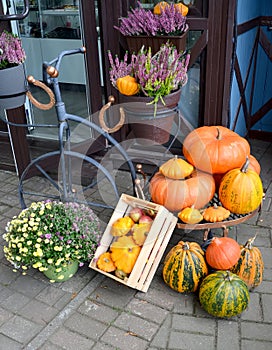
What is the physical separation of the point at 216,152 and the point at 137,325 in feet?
4.15

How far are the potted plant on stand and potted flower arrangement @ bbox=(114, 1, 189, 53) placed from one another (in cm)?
26

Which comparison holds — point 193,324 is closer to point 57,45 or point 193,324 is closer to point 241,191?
point 241,191

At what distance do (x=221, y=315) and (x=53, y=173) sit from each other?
2.36 metres

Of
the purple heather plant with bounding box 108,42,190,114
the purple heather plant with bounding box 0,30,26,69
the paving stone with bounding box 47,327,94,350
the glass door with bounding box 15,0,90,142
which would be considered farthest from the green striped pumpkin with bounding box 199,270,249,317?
the glass door with bounding box 15,0,90,142

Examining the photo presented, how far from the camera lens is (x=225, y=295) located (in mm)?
2225

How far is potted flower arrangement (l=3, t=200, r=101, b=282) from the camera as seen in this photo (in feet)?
8.04

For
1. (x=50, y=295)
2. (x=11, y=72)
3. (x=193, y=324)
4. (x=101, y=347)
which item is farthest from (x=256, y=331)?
(x=11, y=72)

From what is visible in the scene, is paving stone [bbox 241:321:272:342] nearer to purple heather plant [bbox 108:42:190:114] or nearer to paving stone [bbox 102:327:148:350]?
paving stone [bbox 102:327:148:350]

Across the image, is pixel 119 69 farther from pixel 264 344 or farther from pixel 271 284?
pixel 264 344

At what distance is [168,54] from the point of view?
270 centimetres

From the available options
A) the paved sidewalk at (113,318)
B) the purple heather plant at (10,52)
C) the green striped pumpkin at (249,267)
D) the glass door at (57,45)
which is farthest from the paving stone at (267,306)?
the glass door at (57,45)

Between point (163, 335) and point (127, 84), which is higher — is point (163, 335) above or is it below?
below

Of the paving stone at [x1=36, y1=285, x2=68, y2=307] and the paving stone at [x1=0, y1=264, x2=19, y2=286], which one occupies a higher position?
the paving stone at [x1=36, y1=285, x2=68, y2=307]

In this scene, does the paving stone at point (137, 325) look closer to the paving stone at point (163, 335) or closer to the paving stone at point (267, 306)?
the paving stone at point (163, 335)
